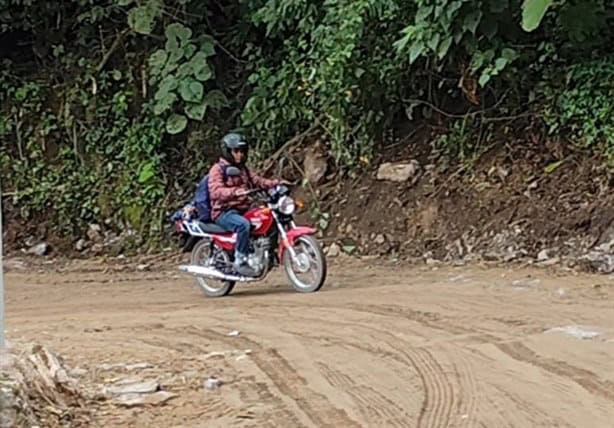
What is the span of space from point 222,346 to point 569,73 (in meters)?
5.83

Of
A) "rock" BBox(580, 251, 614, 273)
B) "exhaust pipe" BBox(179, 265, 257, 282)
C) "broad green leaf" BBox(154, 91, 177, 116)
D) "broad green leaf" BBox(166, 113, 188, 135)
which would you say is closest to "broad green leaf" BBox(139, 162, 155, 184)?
"broad green leaf" BBox(166, 113, 188, 135)

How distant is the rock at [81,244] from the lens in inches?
533

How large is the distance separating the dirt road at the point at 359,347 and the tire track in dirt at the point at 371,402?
0.01 meters

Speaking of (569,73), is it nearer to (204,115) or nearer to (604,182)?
(604,182)

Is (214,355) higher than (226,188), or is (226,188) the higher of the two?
(226,188)

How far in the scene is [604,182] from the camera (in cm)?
1021

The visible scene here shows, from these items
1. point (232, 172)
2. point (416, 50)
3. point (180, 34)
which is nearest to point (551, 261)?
point (416, 50)

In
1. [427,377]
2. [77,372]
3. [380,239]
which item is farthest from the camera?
[380,239]

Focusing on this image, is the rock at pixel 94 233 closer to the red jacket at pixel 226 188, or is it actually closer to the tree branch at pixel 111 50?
the tree branch at pixel 111 50

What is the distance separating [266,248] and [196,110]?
461 cm

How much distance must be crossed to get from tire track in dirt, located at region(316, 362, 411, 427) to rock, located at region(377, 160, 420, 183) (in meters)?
6.40

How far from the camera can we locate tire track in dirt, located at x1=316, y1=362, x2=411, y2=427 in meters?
4.55

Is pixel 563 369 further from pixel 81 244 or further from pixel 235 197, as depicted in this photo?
pixel 81 244

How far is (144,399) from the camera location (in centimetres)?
496
